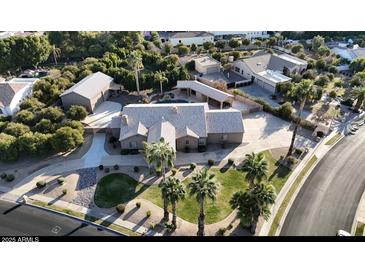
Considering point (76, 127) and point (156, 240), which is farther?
point (76, 127)

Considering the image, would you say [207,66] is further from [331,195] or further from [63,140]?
[331,195]

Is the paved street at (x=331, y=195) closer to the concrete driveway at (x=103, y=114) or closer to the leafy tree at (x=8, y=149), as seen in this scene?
the concrete driveway at (x=103, y=114)

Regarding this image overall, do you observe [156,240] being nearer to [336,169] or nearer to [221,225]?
[221,225]

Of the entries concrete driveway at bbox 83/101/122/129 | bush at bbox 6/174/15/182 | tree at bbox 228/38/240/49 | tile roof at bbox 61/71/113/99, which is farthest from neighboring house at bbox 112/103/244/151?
tree at bbox 228/38/240/49

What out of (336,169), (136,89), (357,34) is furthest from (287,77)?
(357,34)

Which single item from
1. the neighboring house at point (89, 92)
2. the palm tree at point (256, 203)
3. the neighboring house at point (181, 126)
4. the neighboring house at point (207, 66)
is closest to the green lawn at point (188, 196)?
the palm tree at point (256, 203)

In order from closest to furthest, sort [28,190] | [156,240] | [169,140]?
[156,240] → [28,190] → [169,140]

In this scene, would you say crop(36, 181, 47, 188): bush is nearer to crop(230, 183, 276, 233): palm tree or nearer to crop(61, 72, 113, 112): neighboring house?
crop(61, 72, 113, 112): neighboring house
